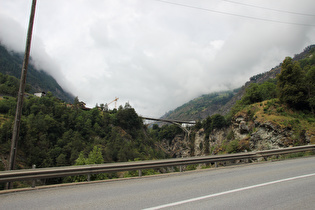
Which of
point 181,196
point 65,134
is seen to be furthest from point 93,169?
point 65,134

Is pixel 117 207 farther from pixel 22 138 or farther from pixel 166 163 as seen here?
pixel 22 138

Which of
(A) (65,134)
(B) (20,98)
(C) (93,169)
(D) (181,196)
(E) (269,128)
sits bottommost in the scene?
(D) (181,196)

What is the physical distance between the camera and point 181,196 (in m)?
5.50

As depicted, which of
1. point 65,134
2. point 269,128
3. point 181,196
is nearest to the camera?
point 181,196

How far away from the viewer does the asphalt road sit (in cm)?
479

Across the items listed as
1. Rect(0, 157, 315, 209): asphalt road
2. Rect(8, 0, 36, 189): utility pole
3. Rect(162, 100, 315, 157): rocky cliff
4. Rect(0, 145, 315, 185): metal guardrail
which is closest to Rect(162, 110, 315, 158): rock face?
Rect(162, 100, 315, 157): rocky cliff

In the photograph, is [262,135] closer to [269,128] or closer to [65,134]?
[269,128]

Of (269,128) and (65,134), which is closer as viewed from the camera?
(269,128)

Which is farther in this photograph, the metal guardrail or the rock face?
the rock face

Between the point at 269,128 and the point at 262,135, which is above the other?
the point at 269,128

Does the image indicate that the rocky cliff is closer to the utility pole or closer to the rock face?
the rock face

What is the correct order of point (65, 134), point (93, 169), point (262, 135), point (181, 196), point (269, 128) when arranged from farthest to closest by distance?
point (65, 134) < point (262, 135) < point (269, 128) < point (93, 169) < point (181, 196)

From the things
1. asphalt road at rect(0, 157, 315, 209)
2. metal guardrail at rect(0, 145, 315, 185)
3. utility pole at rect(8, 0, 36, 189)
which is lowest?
asphalt road at rect(0, 157, 315, 209)

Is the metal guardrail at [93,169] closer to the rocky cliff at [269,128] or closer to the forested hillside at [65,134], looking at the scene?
the rocky cliff at [269,128]
